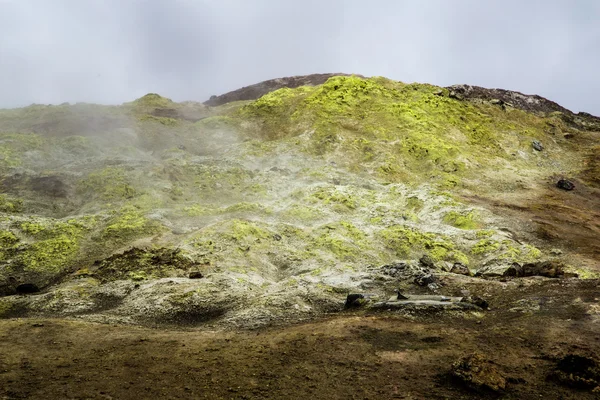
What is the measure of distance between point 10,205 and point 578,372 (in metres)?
31.0

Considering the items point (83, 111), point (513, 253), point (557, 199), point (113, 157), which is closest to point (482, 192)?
point (557, 199)

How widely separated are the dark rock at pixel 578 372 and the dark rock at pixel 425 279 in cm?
793

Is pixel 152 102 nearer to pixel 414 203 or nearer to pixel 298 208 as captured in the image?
pixel 298 208

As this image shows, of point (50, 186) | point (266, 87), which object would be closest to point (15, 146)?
point (50, 186)

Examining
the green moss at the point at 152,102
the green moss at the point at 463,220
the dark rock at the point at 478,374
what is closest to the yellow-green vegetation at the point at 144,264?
the dark rock at the point at 478,374

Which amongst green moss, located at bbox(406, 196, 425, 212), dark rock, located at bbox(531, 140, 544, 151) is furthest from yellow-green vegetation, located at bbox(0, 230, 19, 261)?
dark rock, located at bbox(531, 140, 544, 151)

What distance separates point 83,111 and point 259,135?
866 inches

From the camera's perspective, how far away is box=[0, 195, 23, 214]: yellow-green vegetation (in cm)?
2766

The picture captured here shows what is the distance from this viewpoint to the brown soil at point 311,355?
11.2 m

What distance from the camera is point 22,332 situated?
590 inches

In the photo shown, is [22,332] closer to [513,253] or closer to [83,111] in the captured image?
[513,253]

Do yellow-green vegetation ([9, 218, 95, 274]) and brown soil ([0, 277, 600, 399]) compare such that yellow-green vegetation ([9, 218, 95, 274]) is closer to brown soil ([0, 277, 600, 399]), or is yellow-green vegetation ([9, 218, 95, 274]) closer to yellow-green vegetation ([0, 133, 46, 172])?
brown soil ([0, 277, 600, 399])

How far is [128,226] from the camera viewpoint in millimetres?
25906

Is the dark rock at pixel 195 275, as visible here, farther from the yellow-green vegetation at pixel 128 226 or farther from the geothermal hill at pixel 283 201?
the yellow-green vegetation at pixel 128 226
